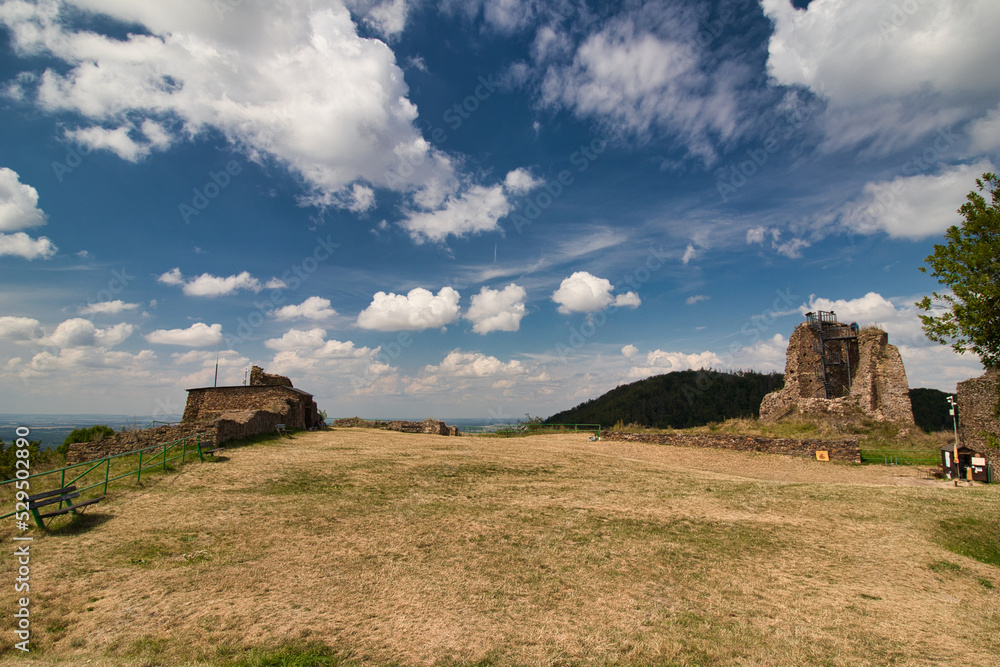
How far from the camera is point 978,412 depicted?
59.9ft

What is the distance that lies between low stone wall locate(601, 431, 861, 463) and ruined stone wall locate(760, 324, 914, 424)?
317 inches

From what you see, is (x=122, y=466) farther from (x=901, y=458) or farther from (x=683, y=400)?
(x=683, y=400)

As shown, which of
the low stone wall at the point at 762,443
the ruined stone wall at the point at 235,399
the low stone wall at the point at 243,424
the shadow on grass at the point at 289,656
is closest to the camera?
the shadow on grass at the point at 289,656

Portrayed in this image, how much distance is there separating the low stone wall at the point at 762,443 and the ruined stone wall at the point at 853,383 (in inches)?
317

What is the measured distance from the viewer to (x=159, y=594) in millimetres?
5785

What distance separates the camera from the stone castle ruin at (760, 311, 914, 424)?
2778 cm

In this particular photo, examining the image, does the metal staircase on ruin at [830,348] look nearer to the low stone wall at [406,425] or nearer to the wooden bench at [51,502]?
the low stone wall at [406,425]

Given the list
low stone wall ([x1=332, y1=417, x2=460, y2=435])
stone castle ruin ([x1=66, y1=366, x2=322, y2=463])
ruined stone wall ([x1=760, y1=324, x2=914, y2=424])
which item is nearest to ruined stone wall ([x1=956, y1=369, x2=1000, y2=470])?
ruined stone wall ([x1=760, y1=324, x2=914, y2=424])

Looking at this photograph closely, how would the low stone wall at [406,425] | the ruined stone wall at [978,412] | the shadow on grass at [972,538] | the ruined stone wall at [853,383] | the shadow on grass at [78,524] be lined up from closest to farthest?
the shadow on grass at [78,524] → the shadow on grass at [972,538] → the ruined stone wall at [978,412] → the ruined stone wall at [853,383] → the low stone wall at [406,425]

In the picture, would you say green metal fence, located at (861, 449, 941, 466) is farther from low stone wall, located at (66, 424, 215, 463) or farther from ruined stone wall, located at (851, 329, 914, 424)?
low stone wall, located at (66, 424, 215, 463)

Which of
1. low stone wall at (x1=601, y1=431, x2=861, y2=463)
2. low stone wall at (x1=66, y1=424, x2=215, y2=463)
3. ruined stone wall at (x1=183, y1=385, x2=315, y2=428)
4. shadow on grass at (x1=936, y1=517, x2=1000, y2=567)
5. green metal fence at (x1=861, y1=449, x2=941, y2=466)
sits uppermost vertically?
ruined stone wall at (x1=183, y1=385, x2=315, y2=428)

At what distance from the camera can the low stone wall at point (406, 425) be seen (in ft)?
92.2

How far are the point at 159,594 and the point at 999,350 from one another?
46.4ft

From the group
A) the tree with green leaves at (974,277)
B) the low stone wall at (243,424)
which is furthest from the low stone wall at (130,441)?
the tree with green leaves at (974,277)
